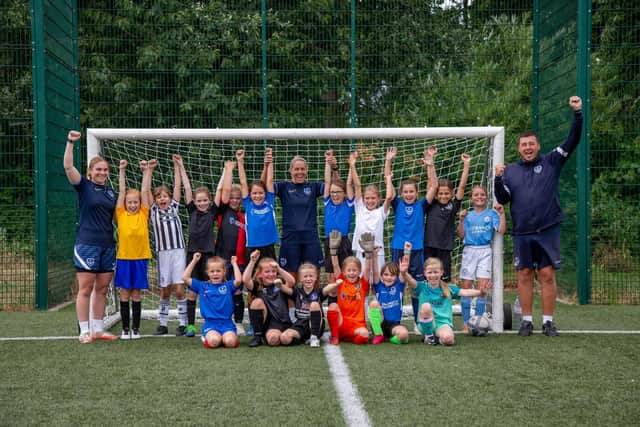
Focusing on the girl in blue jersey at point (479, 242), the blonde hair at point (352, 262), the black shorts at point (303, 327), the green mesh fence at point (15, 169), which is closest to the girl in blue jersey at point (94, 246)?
the black shorts at point (303, 327)

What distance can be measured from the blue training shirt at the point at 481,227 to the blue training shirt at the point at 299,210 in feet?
5.09

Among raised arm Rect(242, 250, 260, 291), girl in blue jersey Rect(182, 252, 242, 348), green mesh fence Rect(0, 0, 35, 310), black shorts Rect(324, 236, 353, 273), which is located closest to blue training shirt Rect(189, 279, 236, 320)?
girl in blue jersey Rect(182, 252, 242, 348)

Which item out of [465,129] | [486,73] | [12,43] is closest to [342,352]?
[465,129]

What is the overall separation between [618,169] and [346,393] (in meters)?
6.30

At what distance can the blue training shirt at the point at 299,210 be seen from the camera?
273 inches

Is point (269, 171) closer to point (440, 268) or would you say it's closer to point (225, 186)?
point (225, 186)

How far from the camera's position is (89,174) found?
6.68 meters

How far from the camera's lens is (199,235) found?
6.90 meters

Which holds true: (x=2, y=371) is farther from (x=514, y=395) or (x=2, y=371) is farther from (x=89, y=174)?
(x=514, y=395)

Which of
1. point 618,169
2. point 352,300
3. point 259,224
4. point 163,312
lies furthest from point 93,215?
point 618,169

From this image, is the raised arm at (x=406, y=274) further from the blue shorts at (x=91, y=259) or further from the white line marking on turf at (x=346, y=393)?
the blue shorts at (x=91, y=259)

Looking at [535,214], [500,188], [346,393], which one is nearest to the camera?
[346,393]

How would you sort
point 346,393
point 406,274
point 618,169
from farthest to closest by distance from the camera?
point 618,169, point 406,274, point 346,393

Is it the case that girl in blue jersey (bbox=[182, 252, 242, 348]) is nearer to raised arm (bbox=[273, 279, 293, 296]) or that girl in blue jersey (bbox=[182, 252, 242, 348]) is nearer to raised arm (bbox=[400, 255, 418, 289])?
raised arm (bbox=[273, 279, 293, 296])
